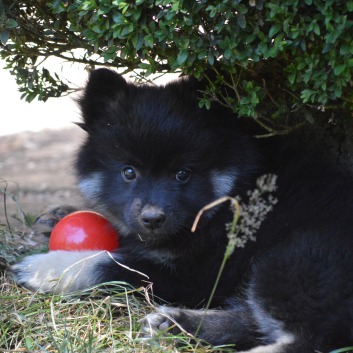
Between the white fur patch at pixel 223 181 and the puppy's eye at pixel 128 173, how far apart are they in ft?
1.60

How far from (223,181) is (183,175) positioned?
0.25m

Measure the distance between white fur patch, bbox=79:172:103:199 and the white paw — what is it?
0.44 m

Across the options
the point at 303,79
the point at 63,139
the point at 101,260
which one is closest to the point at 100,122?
the point at 101,260

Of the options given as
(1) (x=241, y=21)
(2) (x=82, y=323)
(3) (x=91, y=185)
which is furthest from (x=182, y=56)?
(2) (x=82, y=323)

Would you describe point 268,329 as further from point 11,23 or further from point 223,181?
point 11,23

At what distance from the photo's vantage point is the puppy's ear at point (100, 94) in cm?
471

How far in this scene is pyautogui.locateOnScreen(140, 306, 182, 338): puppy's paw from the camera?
3938 millimetres

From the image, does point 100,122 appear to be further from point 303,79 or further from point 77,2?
point 303,79

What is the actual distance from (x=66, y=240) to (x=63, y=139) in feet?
16.5

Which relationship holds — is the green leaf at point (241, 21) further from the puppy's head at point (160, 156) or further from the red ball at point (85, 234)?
the red ball at point (85, 234)

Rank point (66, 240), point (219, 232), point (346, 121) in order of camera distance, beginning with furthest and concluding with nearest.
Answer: point (346, 121) → point (66, 240) → point (219, 232)

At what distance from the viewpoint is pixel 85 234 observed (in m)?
4.79

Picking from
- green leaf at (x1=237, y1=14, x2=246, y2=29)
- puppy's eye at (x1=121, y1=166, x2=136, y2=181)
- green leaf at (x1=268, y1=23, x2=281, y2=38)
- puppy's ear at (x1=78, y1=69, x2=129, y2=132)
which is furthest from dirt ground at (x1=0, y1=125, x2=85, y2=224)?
green leaf at (x1=268, y1=23, x2=281, y2=38)

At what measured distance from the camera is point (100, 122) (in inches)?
184
